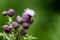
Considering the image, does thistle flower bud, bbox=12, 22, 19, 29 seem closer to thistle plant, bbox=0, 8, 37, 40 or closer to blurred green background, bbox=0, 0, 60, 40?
thistle plant, bbox=0, 8, 37, 40

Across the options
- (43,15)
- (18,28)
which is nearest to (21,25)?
(18,28)

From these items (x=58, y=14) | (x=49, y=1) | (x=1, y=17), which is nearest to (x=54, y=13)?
(x=58, y=14)

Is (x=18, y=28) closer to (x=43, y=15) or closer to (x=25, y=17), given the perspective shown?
(x=25, y=17)

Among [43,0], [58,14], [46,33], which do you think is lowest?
[46,33]

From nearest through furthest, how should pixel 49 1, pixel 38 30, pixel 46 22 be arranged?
pixel 38 30 → pixel 46 22 → pixel 49 1

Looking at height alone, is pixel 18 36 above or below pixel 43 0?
below

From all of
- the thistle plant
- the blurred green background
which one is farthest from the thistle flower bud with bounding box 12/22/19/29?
the blurred green background

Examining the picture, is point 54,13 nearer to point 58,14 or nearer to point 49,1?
point 58,14

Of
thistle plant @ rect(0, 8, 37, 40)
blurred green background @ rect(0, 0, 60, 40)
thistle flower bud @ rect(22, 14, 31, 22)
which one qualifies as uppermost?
blurred green background @ rect(0, 0, 60, 40)
